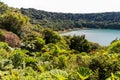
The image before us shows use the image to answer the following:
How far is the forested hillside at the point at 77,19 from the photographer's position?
146 metres

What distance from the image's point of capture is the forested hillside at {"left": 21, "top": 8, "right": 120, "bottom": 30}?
5758 inches

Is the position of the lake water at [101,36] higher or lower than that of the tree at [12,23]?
lower

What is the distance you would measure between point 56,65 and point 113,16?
165 m

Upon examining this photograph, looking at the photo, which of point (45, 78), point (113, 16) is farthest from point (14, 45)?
point (113, 16)

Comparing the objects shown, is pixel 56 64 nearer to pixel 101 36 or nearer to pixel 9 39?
pixel 9 39

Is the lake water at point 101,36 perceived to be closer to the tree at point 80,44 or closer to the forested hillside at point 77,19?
the forested hillside at point 77,19

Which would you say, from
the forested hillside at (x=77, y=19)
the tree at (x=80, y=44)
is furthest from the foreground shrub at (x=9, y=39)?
the forested hillside at (x=77, y=19)

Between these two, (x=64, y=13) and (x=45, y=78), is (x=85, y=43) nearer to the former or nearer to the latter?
(x=45, y=78)

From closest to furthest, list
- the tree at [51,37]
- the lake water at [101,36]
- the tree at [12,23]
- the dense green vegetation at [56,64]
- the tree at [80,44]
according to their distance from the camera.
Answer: the dense green vegetation at [56,64] < the tree at [51,37] < the tree at [12,23] < the tree at [80,44] < the lake water at [101,36]

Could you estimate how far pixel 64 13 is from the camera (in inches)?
7067

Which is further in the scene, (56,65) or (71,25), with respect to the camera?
(71,25)

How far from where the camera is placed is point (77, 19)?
581 ft

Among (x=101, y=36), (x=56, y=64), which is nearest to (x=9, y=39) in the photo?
(x=56, y=64)

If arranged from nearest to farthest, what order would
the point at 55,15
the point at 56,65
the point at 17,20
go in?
the point at 56,65, the point at 17,20, the point at 55,15
